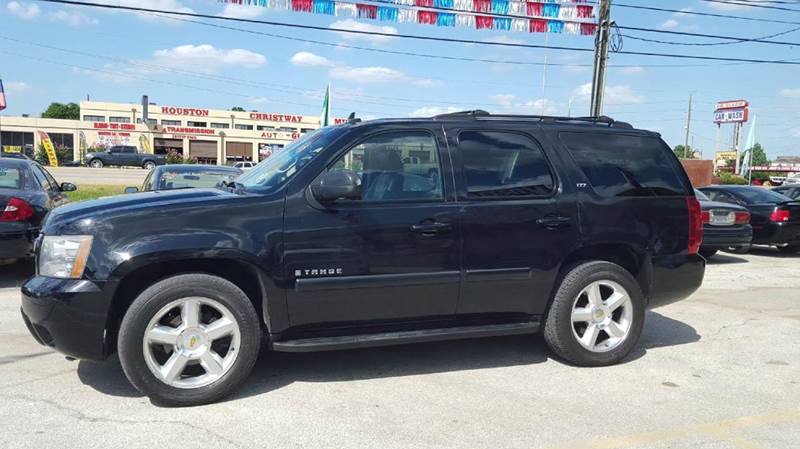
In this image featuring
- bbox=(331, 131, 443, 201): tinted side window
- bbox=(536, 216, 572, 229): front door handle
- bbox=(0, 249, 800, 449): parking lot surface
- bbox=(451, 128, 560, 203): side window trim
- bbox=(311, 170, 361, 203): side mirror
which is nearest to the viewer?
bbox=(0, 249, 800, 449): parking lot surface

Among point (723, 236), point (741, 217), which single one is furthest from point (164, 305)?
point (741, 217)

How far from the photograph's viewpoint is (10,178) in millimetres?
7797

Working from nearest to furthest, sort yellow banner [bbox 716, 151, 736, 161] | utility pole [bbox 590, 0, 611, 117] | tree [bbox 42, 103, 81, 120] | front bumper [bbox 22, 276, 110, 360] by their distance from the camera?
front bumper [bbox 22, 276, 110, 360] → utility pole [bbox 590, 0, 611, 117] → yellow banner [bbox 716, 151, 736, 161] → tree [bbox 42, 103, 81, 120]

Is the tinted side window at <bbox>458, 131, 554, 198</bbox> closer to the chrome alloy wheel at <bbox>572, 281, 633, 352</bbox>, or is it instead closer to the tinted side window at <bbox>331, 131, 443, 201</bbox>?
the tinted side window at <bbox>331, 131, 443, 201</bbox>

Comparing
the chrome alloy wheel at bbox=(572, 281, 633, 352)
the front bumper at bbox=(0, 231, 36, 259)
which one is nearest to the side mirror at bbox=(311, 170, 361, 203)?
the chrome alloy wheel at bbox=(572, 281, 633, 352)

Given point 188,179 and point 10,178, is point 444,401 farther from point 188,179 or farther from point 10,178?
point 10,178

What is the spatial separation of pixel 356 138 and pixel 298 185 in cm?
56

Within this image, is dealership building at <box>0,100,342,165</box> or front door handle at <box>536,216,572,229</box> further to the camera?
dealership building at <box>0,100,342,165</box>

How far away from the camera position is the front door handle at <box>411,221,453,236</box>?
4.18m

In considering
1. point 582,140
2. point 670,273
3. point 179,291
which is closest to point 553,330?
point 670,273

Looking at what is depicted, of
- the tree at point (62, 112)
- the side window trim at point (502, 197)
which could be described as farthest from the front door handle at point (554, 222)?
the tree at point (62, 112)

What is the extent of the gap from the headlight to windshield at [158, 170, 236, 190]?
484 centimetres

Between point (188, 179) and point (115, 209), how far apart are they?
16.8ft

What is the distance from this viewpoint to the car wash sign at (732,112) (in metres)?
64.2
